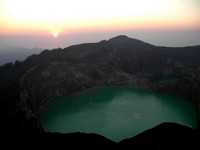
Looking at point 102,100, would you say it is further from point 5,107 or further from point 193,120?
point 5,107

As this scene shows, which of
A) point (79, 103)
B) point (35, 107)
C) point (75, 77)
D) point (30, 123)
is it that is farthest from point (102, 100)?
point (30, 123)

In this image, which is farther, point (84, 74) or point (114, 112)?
point (84, 74)

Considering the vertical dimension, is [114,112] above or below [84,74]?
below

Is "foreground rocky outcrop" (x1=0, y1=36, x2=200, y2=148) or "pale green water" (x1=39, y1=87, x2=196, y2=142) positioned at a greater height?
"foreground rocky outcrop" (x1=0, y1=36, x2=200, y2=148)

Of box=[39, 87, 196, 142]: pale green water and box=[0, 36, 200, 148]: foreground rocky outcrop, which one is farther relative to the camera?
box=[39, 87, 196, 142]: pale green water
